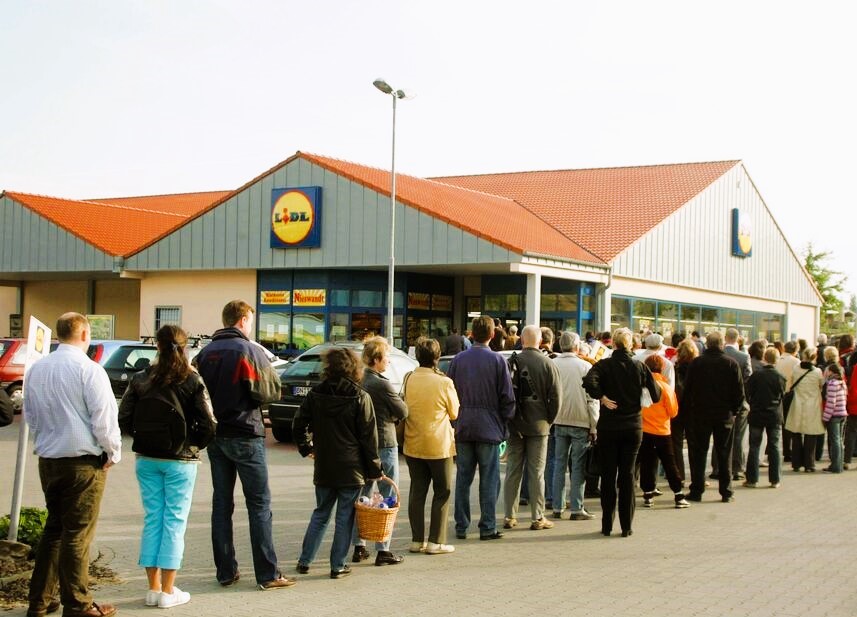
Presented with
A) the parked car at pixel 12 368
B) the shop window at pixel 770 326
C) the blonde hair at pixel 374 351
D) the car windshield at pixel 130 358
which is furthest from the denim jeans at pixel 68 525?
the shop window at pixel 770 326

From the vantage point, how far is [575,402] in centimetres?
1066

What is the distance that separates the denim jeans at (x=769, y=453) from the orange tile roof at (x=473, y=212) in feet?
47.7

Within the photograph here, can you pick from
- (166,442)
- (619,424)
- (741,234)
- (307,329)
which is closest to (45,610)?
(166,442)

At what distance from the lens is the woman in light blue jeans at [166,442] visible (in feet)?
22.2

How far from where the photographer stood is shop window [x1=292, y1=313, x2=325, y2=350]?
1259 inches

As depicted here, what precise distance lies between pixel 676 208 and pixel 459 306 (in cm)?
852

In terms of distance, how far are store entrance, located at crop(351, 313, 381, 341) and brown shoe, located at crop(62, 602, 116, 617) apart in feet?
82.7

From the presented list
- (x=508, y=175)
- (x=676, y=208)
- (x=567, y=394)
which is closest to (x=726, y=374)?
(x=567, y=394)

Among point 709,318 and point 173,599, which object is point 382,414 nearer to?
point 173,599

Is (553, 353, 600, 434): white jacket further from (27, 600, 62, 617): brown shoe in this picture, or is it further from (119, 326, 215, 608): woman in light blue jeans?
(27, 600, 62, 617): brown shoe

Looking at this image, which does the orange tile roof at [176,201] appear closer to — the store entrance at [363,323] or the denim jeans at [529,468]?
the store entrance at [363,323]

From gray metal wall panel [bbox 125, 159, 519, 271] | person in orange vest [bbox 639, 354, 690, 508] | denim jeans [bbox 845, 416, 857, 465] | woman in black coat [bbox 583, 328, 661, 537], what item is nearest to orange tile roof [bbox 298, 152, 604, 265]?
gray metal wall panel [bbox 125, 159, 519, 271]

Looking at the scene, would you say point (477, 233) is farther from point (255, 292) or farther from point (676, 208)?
point (676, 208)

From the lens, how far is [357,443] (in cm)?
778
